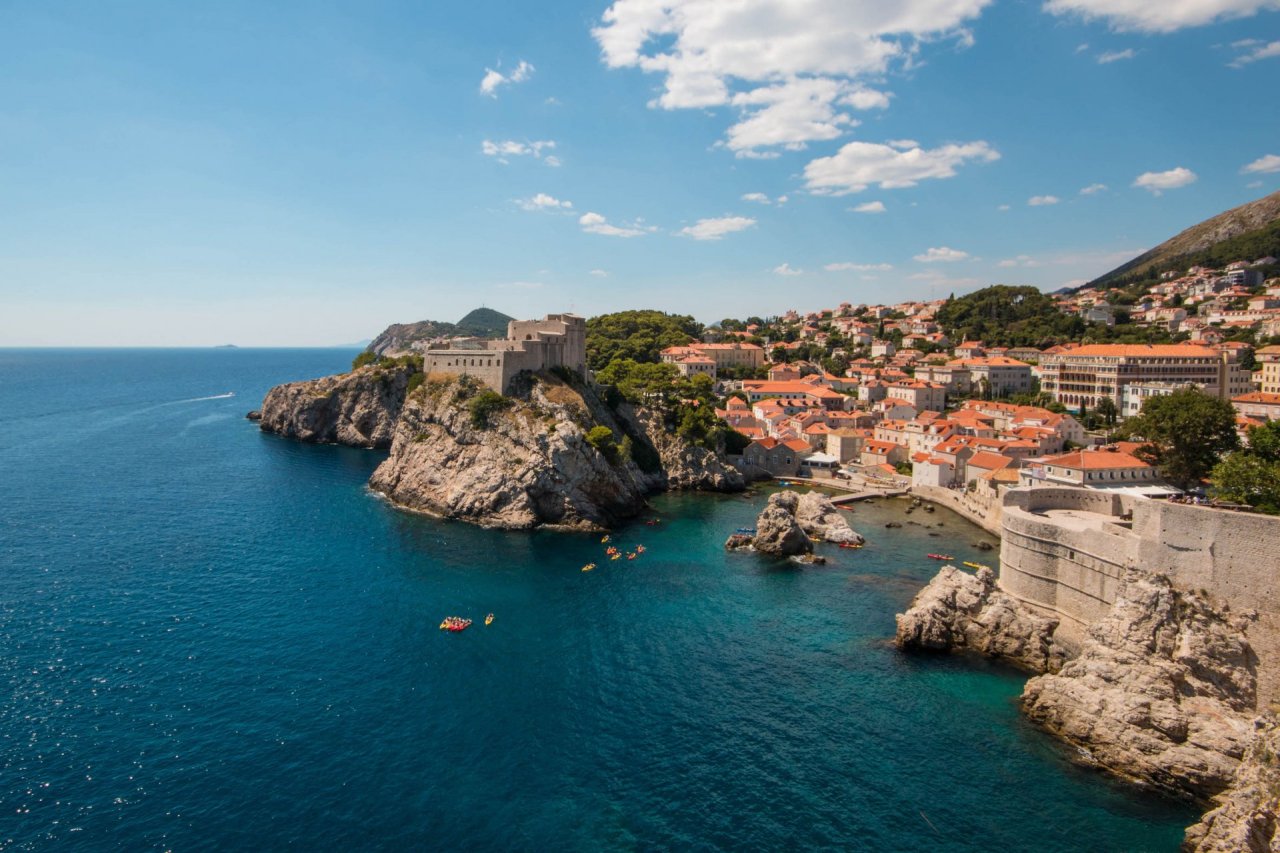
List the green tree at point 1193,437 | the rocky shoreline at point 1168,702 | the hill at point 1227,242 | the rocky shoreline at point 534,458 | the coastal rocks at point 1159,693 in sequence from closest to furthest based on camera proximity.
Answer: the rocky shoreline at point 1168,702
the coastal rocks at point 1159,693
the green tree at point 1193,437
the rocky shoreline at point 534,458
the hill at point 1227,242

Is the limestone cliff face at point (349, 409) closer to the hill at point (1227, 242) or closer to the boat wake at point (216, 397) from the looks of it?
the boat wake at point (216, 397)

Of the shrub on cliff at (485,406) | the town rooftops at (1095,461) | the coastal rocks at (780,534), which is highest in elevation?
the shrub on cliff at (485,406)

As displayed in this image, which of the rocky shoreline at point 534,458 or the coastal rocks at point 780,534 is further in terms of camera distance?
the rocky shoreline at point 534,458

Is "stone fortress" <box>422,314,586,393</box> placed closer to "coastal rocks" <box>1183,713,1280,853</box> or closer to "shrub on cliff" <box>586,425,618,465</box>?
"shrub on cliff" <box>586,425,618,465</box>

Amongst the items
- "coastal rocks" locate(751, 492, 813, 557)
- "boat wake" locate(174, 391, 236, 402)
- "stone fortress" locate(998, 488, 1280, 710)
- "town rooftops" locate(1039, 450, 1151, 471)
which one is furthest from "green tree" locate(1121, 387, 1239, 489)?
"boat wake" locate(174, 391, 236, 402)

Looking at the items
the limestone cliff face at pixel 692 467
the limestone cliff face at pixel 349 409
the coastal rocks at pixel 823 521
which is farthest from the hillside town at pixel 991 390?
→ the limestone cliff face at pixel 349 409

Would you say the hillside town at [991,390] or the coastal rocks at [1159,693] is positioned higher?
the hillside town at [991,390]
